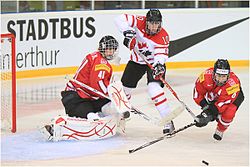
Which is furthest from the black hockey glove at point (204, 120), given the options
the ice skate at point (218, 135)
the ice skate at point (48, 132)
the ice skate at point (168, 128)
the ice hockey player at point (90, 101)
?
the ice skate at point (48, 132)

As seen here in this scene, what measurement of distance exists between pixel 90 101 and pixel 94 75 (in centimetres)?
25

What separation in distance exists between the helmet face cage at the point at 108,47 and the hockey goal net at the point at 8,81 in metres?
0.74

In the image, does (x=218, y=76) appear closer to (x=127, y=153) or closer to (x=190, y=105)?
(x=127, y=153)

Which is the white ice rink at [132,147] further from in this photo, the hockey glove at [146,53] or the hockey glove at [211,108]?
the hockey glove at [146,53]

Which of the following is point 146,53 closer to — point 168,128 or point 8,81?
point 168,128

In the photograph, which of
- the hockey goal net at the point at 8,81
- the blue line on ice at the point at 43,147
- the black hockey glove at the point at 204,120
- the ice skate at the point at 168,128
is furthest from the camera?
the hockey goal net at the point at 8,81

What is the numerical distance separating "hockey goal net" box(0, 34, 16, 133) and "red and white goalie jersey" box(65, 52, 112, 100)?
50cm

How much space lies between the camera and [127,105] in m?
4.89

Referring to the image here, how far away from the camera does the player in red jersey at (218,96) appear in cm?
480

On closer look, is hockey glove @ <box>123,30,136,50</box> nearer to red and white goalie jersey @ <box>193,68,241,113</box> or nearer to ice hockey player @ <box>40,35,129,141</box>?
ice hockey player @ <box>40,35,129,141</box>

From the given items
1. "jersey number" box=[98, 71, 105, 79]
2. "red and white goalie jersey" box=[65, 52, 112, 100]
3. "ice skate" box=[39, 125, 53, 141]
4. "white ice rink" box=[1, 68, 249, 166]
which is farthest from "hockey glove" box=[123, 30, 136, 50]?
"ice skate" box=[39, 125, 53, 141]

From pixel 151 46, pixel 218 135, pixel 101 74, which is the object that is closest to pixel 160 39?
pixel 151 46

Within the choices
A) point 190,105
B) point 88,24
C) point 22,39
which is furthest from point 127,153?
point 88,24

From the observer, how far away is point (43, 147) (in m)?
4.72
